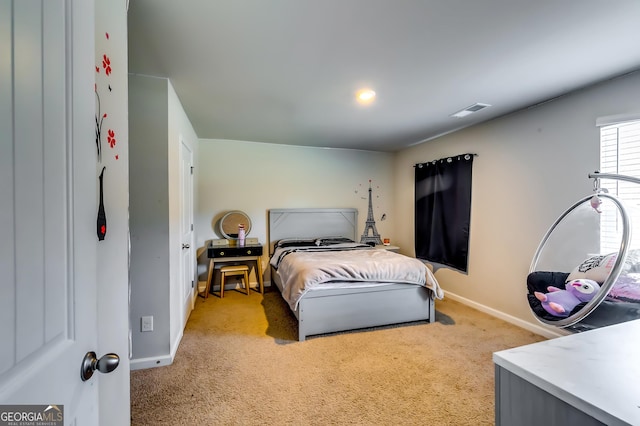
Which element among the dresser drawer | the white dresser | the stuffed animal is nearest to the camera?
the white dresser

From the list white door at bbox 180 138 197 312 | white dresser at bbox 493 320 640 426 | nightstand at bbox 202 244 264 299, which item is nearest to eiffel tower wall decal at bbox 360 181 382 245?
nightstand at bbox 202 244 264 299

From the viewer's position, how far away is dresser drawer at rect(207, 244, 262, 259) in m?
3.83

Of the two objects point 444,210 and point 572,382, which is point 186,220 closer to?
point 572,382

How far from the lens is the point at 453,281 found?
390cm

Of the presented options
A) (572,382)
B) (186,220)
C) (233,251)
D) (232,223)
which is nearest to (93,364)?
(572,382)

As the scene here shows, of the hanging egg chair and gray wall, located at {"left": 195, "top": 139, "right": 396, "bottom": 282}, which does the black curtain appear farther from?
the hanging egg chair

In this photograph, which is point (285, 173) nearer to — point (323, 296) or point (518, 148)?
point (323, 296)

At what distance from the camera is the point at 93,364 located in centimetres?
69

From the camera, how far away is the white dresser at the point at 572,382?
2.03 ft

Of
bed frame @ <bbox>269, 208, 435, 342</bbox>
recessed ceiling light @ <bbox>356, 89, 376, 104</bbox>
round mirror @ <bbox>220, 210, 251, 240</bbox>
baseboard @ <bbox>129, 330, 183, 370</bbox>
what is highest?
recessed ceiling light @ <bbox>356, 89, 376, 104</bbox>

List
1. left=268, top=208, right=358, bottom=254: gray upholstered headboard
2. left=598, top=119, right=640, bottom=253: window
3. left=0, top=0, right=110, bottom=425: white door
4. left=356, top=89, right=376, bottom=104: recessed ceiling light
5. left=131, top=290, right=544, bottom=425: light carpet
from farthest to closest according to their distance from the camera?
1. left=268, top=208, right=358, bottom=254: gray upholstered headboard
2. left=356, top=89, right=376, bottom=104: recessed ceiling light
3. left=598, top=119, right=640, bottom=253: window
4. left=131, top=290, right=544, bottom=425: light carpet
5. left=0, top=0, right=110, bottom=425: white door

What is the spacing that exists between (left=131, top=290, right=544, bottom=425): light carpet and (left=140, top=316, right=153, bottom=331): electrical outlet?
1.06 ft

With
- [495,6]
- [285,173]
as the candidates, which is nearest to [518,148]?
[495,6]

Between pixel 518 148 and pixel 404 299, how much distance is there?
83.1 inches
